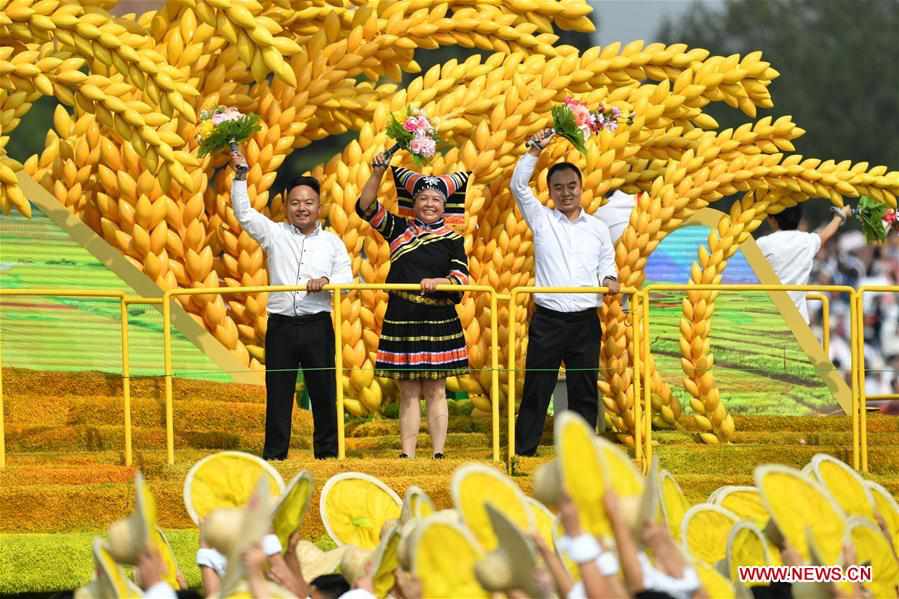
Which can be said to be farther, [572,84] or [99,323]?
[572,84]

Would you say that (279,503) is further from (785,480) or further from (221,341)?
(221,341)

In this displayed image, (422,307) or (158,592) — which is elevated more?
(422,307)

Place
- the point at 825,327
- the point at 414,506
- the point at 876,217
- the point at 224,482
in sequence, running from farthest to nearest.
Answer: the point at 876,217, the point at 825,327, the point at 224,482, the point at 414,506

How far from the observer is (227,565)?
7211 mm

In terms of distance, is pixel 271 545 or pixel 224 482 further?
pixel 224 482

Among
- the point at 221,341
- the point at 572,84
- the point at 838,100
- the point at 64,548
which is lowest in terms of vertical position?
the point at 64,548

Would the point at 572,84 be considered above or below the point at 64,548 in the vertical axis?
above

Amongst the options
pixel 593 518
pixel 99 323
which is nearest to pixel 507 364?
pixel 99 323

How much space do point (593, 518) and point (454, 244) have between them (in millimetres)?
6527

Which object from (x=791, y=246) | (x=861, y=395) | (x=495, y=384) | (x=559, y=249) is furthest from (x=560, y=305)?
(x=791, y=246)

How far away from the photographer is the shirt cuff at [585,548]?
6582 mm

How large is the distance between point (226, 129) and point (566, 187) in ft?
7.03

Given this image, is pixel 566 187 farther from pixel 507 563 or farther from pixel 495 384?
pixel 507 563

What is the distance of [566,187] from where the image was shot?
43.3 feet
